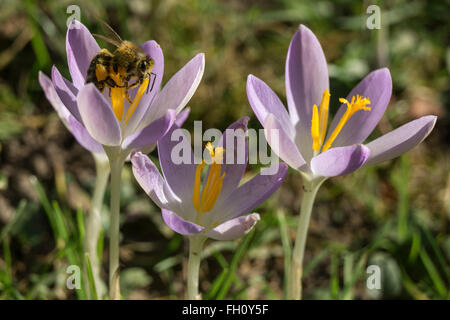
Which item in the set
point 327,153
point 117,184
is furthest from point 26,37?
point 327,153

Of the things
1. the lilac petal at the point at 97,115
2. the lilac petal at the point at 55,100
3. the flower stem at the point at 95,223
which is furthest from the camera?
the flower stem at the point at 95,223

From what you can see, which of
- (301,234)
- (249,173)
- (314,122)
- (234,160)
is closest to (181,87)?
(234,160)

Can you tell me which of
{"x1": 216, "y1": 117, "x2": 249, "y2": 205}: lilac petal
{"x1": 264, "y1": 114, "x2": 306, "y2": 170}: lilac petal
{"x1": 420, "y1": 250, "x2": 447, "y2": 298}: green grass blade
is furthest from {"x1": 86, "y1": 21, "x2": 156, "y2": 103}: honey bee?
{"x1": 420, "y1": 250, "x2": 447, "y2": 298}: green grass blade

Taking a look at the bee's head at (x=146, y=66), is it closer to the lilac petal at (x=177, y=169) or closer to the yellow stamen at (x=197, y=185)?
the lilac petal at (x=177, y=169)

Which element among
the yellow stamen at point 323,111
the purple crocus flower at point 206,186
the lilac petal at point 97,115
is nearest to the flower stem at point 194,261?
the purple crocus flower at point 206,186

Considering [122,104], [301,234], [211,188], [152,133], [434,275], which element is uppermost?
[122,104]

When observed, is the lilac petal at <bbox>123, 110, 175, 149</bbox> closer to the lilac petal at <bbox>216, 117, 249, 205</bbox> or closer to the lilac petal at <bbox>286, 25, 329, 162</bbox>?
the lilac petal at <bbox>216, 117, 249, 205</bbox>

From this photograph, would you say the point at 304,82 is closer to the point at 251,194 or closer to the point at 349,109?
the point at 349,109
